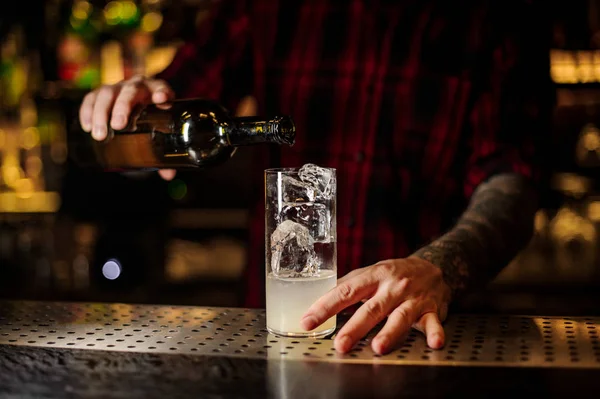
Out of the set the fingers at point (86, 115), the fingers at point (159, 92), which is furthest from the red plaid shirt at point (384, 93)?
the fingers at point (86, 115)

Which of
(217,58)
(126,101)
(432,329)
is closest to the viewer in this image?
(432,329)

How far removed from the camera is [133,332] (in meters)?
1.39

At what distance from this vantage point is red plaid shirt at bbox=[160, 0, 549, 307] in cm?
246

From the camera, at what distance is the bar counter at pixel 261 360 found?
105 cm

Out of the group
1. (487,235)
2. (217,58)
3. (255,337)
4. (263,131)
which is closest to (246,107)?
(217,58)

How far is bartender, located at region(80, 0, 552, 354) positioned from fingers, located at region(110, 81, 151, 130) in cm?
66

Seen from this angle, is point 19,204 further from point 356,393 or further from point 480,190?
point 356,393

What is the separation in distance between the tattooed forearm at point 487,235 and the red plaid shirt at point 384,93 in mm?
332

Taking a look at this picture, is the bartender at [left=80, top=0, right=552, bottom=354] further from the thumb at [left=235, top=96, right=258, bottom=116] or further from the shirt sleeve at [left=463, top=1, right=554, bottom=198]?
the thumb at [left=235, top=96, right=258, bottom=116]

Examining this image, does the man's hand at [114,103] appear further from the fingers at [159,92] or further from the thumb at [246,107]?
the thumb at [246,107]

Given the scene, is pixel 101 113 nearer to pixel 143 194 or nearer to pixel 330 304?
pixel 330 304

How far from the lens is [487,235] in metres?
1.87

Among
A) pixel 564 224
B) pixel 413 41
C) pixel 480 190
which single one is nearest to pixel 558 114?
pixel 564 224

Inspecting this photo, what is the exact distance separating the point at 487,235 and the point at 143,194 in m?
2.62
